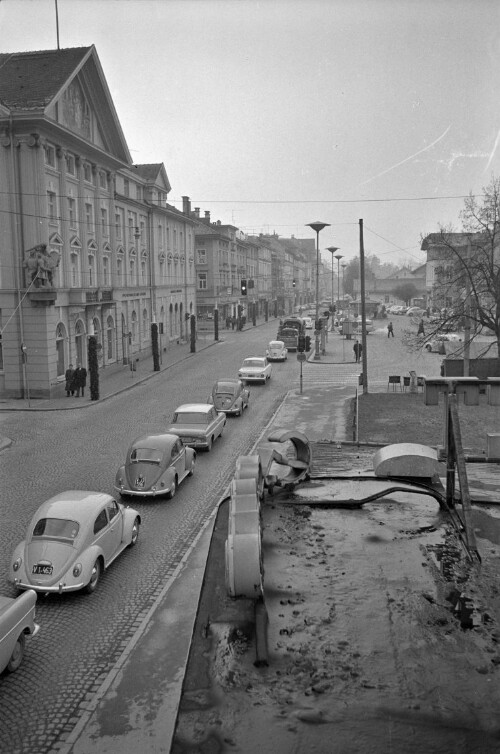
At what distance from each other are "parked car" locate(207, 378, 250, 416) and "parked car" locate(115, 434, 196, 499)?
11072 millimetres

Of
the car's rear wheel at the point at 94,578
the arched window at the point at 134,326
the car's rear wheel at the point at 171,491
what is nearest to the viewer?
the car's rear wheel at the point at 94,578

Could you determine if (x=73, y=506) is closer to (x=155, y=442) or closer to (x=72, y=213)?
(x=155, y=442)

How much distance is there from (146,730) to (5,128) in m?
30.3

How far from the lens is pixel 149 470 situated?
58.7ft

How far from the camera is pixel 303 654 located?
5051 mm

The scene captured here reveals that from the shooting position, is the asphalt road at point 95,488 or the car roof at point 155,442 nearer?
the asphalt road at point 95,488

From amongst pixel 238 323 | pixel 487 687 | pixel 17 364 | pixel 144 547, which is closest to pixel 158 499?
pixel 144 547

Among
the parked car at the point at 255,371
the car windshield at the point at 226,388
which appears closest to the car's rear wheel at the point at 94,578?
the car windshield at the point at 226,388

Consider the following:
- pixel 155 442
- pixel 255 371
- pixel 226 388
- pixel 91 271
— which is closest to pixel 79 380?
pixel 226 388

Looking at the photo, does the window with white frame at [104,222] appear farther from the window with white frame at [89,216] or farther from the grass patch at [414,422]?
the grass patch at [414,422]

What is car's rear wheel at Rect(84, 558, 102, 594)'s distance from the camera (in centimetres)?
1224

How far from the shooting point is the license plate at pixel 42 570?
12.0 metres

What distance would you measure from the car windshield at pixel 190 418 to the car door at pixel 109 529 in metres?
10.0

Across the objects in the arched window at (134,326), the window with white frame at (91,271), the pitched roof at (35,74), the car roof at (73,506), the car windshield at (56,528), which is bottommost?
the car windshield at (56,528)
